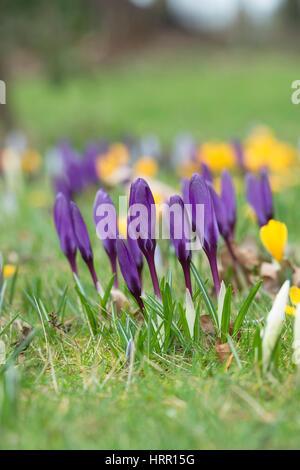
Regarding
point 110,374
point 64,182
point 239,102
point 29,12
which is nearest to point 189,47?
point 239,102

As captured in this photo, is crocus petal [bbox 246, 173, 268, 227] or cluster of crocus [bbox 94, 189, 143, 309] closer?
cluster of crocus [bbox 94, 189, 143, 309]

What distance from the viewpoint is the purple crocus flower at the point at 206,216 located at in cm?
159

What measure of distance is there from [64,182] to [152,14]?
1134 inches

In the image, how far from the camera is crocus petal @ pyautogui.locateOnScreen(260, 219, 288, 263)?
6.36 ft

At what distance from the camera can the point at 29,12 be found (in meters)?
8.16

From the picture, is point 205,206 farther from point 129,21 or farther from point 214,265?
point 129,21

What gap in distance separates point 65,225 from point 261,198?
757mm

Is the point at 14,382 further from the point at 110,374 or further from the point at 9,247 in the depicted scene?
the point at 9,247

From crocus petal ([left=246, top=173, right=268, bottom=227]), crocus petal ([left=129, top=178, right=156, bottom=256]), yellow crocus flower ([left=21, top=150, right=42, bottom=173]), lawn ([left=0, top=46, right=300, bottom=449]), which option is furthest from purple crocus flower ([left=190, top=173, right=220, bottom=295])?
yellow crocus flower ([left=21, top=150, right=42, bottom=173])

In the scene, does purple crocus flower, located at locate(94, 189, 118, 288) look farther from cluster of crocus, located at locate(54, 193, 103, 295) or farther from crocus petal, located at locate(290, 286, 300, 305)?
crocus petal, located at locate(290, 286, 300, 305)

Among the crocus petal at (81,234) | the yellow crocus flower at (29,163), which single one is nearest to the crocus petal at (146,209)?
the crocus petal at (81,234)

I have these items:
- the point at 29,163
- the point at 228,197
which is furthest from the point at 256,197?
the point at 29,163

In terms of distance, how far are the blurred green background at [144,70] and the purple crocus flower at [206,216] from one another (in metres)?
4.07

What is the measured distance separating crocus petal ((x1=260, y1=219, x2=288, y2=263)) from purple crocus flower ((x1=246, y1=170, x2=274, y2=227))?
0.19m
